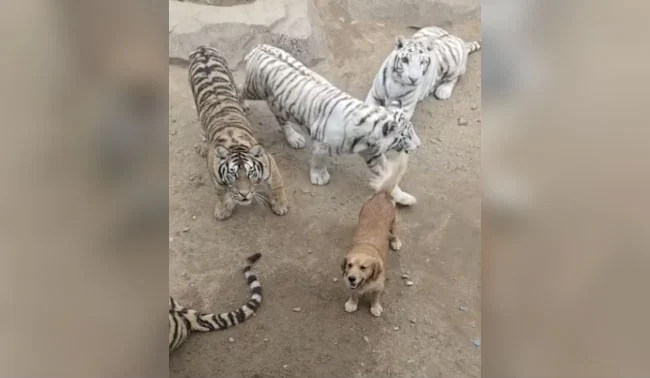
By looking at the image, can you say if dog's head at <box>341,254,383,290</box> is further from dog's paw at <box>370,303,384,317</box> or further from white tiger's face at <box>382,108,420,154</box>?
white tiger's face at <box>382,108,420,154</box>

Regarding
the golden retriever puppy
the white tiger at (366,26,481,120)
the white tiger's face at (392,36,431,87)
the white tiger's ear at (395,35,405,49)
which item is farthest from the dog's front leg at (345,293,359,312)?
the white tiger's ear at (395,35,405,49)

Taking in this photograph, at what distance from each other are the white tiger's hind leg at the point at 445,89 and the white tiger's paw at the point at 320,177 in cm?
41

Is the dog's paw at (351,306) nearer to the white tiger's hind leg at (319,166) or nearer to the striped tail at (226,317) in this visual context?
the striped tail at (226,317)

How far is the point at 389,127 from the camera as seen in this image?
4.73 ft

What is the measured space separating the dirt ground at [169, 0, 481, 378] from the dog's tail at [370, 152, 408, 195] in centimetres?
3

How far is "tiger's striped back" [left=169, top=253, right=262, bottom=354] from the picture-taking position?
3.97 ft
